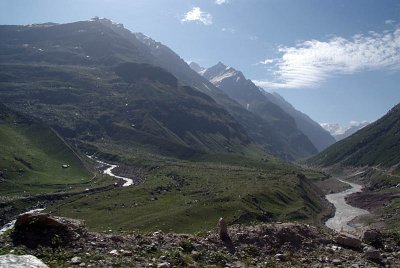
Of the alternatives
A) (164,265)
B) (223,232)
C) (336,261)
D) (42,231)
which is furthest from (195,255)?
(336,261)

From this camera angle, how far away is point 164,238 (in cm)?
2608

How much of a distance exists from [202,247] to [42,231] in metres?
9.01

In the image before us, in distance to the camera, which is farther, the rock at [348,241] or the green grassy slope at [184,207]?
the green grassy slope at [184,207]

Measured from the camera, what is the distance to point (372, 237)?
30797 mm

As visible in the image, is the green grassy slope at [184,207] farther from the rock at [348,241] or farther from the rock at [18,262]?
the rock at [18,262]

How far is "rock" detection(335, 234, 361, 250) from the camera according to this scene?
29.3m

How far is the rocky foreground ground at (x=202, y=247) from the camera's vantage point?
21302 mm

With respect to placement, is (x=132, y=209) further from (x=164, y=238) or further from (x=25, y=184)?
(x=164, y=238)

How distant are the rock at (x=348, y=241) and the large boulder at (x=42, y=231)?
17.5 metres

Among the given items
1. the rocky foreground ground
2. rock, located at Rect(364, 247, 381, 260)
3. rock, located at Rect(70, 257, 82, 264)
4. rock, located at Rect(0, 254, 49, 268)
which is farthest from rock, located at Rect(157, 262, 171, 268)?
rock, located at Rect(364, 247, 381, 260)

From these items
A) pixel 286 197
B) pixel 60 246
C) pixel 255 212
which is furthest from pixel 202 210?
pixel 60 246

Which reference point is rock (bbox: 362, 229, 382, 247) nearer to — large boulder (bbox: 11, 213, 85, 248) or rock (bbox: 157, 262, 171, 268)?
rock (bbox: 157, 262, 171, 268)

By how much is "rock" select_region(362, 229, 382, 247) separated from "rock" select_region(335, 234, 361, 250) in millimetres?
1390

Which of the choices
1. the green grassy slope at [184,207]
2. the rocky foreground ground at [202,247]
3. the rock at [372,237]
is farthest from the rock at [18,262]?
the green grassy slope at [184,207]
